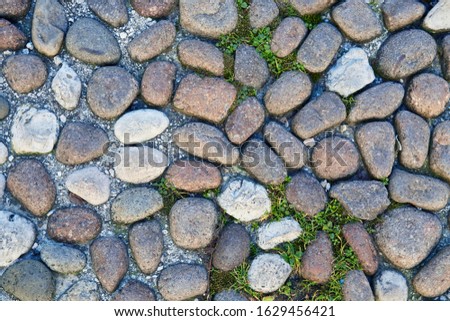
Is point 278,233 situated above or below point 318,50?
below

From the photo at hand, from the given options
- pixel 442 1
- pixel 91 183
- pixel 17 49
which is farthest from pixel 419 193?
pixel 17 49

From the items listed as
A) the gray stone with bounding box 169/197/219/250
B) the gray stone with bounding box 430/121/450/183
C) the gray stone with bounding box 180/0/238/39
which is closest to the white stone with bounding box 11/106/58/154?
the gray stone with bounding box 169/197/219/250

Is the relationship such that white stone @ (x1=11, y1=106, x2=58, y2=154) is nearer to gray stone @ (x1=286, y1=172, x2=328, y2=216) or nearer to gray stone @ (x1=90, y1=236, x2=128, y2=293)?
gray stone @ (x1=90, y1=236, x2=128, y2=293)

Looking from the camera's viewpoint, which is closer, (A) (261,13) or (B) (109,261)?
(B) (109,261)

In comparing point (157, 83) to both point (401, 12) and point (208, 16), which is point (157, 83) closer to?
point (208, 16)

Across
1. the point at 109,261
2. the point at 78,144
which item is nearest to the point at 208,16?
the point at 78,144

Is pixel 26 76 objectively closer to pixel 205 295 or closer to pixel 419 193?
pixel 205 295

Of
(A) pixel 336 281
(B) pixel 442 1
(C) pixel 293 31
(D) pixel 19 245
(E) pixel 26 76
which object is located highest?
(B) pixel 442 1
